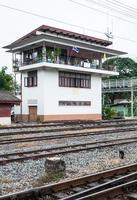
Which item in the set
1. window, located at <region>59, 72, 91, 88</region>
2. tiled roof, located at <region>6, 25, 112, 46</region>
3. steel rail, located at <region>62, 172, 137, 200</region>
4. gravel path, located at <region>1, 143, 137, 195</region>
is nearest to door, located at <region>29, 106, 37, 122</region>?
window, located at <region>59, 72, 91, 88</region>

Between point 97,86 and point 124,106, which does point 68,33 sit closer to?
point 97,86

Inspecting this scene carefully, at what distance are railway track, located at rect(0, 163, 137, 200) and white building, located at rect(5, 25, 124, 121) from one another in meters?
31.5

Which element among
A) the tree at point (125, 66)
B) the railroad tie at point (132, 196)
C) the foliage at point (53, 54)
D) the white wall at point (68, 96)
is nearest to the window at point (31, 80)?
the white wall at point (68, 96)

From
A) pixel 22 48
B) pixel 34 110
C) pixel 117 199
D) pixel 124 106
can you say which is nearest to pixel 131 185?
pixel 117 199

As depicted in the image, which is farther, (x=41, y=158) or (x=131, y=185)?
(x=41, y=158)

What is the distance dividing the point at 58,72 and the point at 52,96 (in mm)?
2948

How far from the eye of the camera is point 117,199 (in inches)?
279

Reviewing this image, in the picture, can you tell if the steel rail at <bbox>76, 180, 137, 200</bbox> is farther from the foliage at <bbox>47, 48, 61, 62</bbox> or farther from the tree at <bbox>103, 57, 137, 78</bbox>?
the tree at <bbox>103, 57, 137, 78</bbox>

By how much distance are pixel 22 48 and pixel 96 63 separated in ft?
32.1

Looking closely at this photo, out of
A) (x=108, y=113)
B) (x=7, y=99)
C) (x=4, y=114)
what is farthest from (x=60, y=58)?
(x=108, y=113)

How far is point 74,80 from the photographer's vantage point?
145 feet

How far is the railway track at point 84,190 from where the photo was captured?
6.80m

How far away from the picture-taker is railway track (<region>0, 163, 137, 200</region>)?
22.3ft

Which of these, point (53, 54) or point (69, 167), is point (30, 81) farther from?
point (69, 167)
